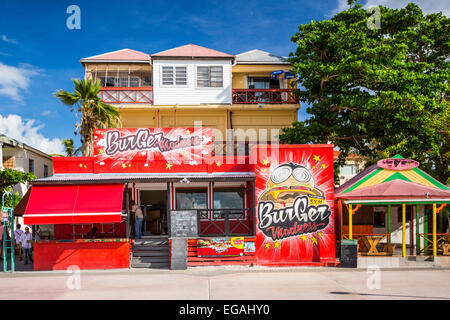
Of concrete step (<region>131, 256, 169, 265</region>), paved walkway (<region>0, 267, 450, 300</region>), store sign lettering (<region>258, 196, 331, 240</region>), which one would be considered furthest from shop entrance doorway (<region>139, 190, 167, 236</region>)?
store sign lettering (<region>258, 196, 331, 240</region>)

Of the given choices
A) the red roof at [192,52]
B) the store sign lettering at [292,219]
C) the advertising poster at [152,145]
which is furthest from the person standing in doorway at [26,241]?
the red roof at [192,52]

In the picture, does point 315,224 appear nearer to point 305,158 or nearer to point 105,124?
point 305,158

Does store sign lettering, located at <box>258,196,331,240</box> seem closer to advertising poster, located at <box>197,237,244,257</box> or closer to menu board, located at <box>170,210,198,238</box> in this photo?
advertising poster, located at <box>197,237,244,257</box>

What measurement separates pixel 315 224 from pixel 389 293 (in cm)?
576

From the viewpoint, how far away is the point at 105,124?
2203 cm

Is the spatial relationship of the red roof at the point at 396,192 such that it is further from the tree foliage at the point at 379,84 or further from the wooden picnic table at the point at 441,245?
the tree foliage at the point at 379,84

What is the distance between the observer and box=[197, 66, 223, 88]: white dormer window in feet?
84.5

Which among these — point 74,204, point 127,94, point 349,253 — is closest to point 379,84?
point 349,253

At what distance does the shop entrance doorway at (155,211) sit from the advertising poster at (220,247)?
4481 millimetres

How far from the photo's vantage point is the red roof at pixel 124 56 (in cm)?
2652

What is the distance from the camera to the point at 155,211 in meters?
20.6

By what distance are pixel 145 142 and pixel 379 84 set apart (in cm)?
1240
